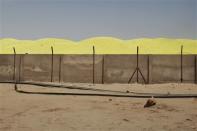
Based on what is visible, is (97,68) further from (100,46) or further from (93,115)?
(100,46)

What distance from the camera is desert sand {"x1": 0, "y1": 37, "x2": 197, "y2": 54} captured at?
257ft

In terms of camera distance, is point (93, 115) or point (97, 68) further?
point (97, 68)

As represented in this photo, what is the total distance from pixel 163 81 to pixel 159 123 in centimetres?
1311

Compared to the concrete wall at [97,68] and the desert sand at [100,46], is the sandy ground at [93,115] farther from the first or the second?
the desert sand at [100,46]

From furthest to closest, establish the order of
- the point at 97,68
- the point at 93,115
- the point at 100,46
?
the point at 100,46 < the point at 97,68 < the point at 93,115

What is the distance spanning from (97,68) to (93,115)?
12.7 meters

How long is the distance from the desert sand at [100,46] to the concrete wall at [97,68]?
50454 mm

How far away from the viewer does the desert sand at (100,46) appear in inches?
3086

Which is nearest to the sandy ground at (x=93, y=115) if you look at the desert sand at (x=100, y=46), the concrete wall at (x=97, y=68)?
the concrete wall at (x=97, y=68)

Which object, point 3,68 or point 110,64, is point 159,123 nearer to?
point 110,64

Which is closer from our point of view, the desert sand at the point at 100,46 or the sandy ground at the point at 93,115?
the sandy ground at the point at 93,115

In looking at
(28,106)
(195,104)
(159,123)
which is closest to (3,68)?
(28,106)

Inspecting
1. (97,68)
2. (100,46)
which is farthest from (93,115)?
(100,46)

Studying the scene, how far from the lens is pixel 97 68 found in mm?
22156
